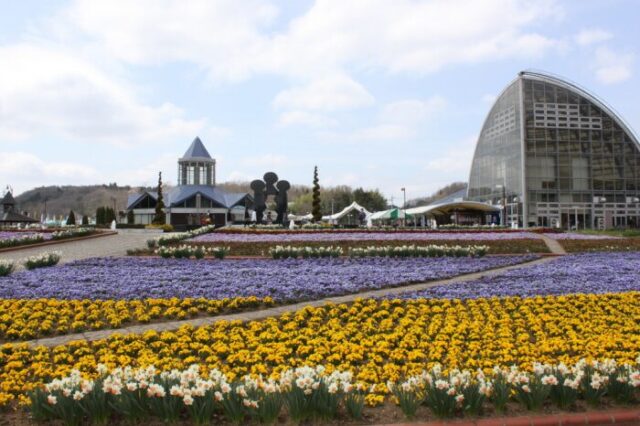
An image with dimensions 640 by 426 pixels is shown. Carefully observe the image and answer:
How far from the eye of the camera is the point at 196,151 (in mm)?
71812

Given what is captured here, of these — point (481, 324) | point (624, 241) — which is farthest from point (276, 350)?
point (624, 241)

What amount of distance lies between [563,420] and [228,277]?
974cm

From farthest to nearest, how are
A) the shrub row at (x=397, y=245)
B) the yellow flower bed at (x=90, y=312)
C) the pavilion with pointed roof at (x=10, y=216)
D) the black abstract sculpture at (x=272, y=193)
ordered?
the pavilion with pointed roof at (x=10, y=216) < the black abstract sculpture at (x=272, y=193) < the shrub row at (x=397, y=245) < the yellow flower bed at (x=90, y=312)

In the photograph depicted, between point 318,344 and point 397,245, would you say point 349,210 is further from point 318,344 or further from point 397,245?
point 318,344

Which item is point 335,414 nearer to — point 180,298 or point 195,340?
point 195,340

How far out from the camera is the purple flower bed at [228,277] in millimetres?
11281

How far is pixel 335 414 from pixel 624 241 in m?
24.0

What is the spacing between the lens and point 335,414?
5074 millimetres

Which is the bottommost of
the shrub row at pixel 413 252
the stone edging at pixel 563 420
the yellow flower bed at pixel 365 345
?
the stone edging at pixel 563 420

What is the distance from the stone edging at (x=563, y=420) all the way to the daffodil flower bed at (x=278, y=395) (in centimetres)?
13

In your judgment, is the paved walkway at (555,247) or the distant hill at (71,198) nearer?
the paved walkway at (555,247)

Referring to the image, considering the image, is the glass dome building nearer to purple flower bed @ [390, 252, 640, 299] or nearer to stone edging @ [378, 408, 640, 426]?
purple flower bed @ [390, 252, 640, 299]

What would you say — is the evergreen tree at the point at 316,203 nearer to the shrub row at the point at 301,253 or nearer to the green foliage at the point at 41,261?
the shrub row at the point at 301,253

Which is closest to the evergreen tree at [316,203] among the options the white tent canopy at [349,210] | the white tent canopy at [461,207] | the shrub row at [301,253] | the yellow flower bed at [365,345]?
the white tent canopy at [461,207]
